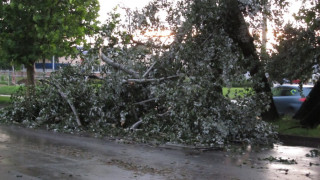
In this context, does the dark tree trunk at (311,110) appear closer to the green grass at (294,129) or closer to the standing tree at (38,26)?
the green grass at (294,129)

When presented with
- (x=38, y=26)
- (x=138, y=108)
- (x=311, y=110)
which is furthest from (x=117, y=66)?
(x=38, y=26)

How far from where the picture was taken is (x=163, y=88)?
423 inches

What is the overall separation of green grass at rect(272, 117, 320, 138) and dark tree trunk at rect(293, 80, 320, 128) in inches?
8.3

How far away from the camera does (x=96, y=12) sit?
20969mm

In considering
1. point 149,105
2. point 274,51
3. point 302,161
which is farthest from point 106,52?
point 302,161

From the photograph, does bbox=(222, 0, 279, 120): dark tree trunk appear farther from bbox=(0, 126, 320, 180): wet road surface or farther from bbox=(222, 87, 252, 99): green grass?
bbox=(0, 126, 320, 180): wet road surface

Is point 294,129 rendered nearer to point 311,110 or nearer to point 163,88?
point 311,110

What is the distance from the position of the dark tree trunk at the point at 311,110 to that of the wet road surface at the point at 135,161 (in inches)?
96.9

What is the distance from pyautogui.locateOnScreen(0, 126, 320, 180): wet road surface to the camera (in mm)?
6324

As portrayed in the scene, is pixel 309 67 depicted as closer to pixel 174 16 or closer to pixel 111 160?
pixel 174 16

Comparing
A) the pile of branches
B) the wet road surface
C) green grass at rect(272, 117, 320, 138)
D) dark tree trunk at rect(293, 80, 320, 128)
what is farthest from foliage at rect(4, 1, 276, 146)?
dark tree trunk at rect(293, 80, 320, 128)

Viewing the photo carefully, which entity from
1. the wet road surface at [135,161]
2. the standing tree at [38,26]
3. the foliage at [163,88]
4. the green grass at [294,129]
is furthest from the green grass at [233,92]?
the standing tree at [38,26]

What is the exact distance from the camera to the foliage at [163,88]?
32.1ft

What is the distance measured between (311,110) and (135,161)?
7.02m
